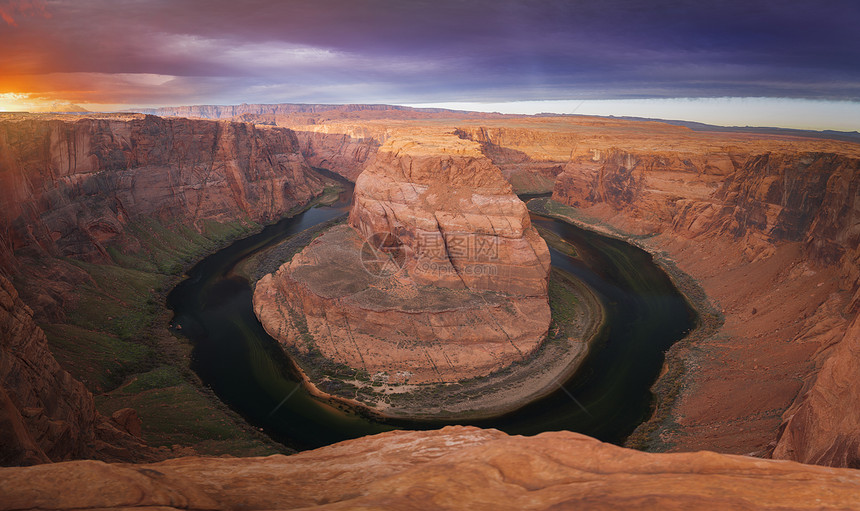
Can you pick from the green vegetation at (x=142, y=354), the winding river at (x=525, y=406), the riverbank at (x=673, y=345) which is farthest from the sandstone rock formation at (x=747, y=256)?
the green vegetation at (x=142, y=354)

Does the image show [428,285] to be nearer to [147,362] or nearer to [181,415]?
[181,415]

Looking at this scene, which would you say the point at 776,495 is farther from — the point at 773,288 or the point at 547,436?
the point at 773,288

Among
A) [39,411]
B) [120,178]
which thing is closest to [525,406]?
[39,411]

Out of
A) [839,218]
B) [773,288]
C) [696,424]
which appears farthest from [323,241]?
[839,218]

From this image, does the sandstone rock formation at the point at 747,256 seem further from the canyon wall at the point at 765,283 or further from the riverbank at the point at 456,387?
the riverbank at the point at 456,387

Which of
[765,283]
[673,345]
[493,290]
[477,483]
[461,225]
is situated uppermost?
[461,225]

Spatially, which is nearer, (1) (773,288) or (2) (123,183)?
(1) (773,288)
